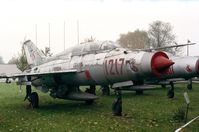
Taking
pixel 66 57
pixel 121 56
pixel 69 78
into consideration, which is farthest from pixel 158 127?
pixel 66 57

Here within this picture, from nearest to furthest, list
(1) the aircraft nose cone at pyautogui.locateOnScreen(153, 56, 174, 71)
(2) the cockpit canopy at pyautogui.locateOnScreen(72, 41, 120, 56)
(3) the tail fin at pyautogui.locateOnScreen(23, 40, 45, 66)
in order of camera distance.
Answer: (1) the aircraft nose cone at pyautogui.locateOnScreen(153, 56, 174, 71) < (2) the cockpit canopy at pyautogui.locateOnScreen(72, 41, 120, 56) < (3) the tail fin at pyautogui.locateOnScreen(23, 40, 45, 66)

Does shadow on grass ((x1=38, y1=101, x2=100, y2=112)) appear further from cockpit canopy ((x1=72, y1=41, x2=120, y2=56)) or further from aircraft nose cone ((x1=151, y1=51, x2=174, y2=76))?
aircraft nose cone ((x1=151, y1=51, x2=174, y2=76))

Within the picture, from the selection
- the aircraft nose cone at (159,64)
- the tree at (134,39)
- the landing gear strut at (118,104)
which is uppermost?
the tree at (134,39)

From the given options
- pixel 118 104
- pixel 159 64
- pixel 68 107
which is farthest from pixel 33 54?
pixel 159 64

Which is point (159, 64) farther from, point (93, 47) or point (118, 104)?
point (93, 47)

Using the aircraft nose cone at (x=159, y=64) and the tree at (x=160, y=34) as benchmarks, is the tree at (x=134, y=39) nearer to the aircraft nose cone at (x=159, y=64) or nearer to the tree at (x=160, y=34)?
the tree at (x=160, y=34)

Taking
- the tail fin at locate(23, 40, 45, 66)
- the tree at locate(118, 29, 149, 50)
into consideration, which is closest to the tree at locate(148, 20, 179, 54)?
the tree at locate(118, 29, 149, 50)

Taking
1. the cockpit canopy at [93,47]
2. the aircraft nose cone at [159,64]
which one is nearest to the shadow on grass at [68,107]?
the cockpit canopy at [93,47]

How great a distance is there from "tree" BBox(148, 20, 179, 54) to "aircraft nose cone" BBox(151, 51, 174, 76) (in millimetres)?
A: 55798

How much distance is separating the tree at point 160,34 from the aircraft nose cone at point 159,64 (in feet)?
183

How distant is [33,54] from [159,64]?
9.78 metres

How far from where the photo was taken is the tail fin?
17.7 m

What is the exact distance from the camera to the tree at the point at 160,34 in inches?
2589

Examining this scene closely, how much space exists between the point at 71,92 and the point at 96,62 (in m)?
2.75
